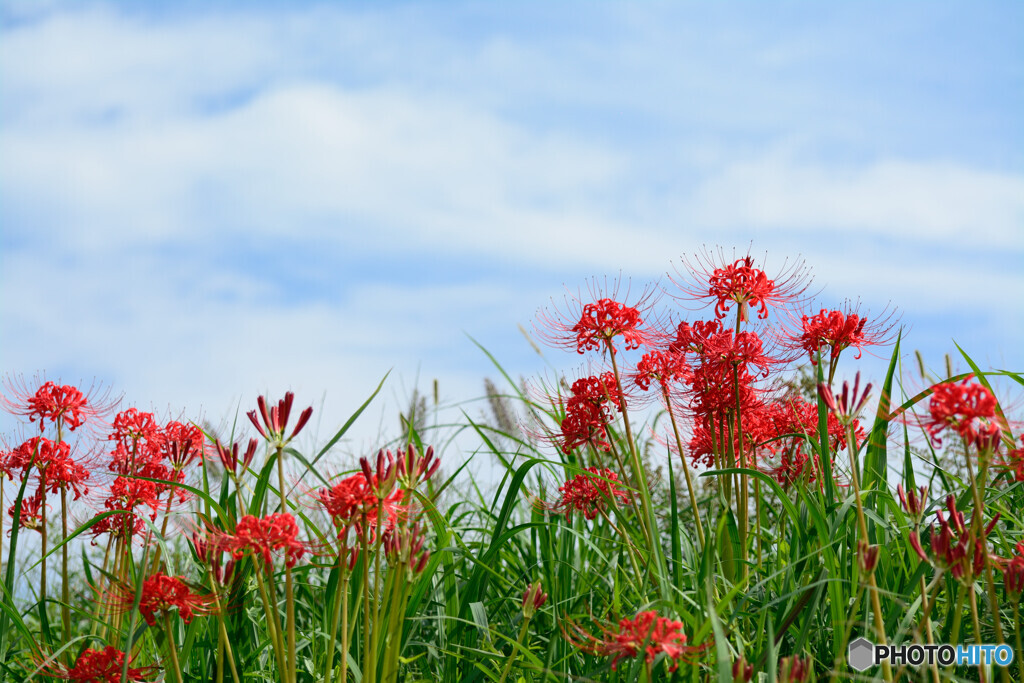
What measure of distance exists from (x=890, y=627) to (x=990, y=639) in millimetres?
1027

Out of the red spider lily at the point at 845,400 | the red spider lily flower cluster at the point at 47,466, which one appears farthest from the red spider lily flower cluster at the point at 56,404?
the red spider lily at the point at 845,400

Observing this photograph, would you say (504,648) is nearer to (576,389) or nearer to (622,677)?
(622,677)

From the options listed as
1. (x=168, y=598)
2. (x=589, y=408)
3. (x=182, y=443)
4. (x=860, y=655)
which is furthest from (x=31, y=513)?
(x=860, y=655)

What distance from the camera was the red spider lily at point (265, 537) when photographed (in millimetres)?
2375

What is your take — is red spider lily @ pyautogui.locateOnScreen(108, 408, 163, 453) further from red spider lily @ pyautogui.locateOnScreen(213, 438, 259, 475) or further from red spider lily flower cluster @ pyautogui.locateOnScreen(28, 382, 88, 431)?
red spider lily @ pyautogui.locateOnScreen(213, 438, 259, 475)

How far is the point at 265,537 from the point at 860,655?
1.86 meters

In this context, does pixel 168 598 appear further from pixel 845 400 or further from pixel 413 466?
pixel 845 400

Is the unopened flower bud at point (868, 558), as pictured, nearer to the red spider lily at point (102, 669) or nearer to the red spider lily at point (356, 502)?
the red spider lily at point (356, 502)

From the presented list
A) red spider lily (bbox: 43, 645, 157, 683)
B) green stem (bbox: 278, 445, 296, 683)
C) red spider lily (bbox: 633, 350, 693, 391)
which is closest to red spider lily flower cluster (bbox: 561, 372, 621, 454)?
red spider lily (bbox: 633, 350, 693, 391)

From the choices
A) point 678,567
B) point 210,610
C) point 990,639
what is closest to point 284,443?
point 210,610

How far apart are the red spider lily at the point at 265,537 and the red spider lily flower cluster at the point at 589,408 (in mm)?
1631

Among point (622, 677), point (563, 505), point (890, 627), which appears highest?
point (563, 505)

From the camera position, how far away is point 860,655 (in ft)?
8.77

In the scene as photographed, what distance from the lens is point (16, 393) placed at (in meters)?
4.42
